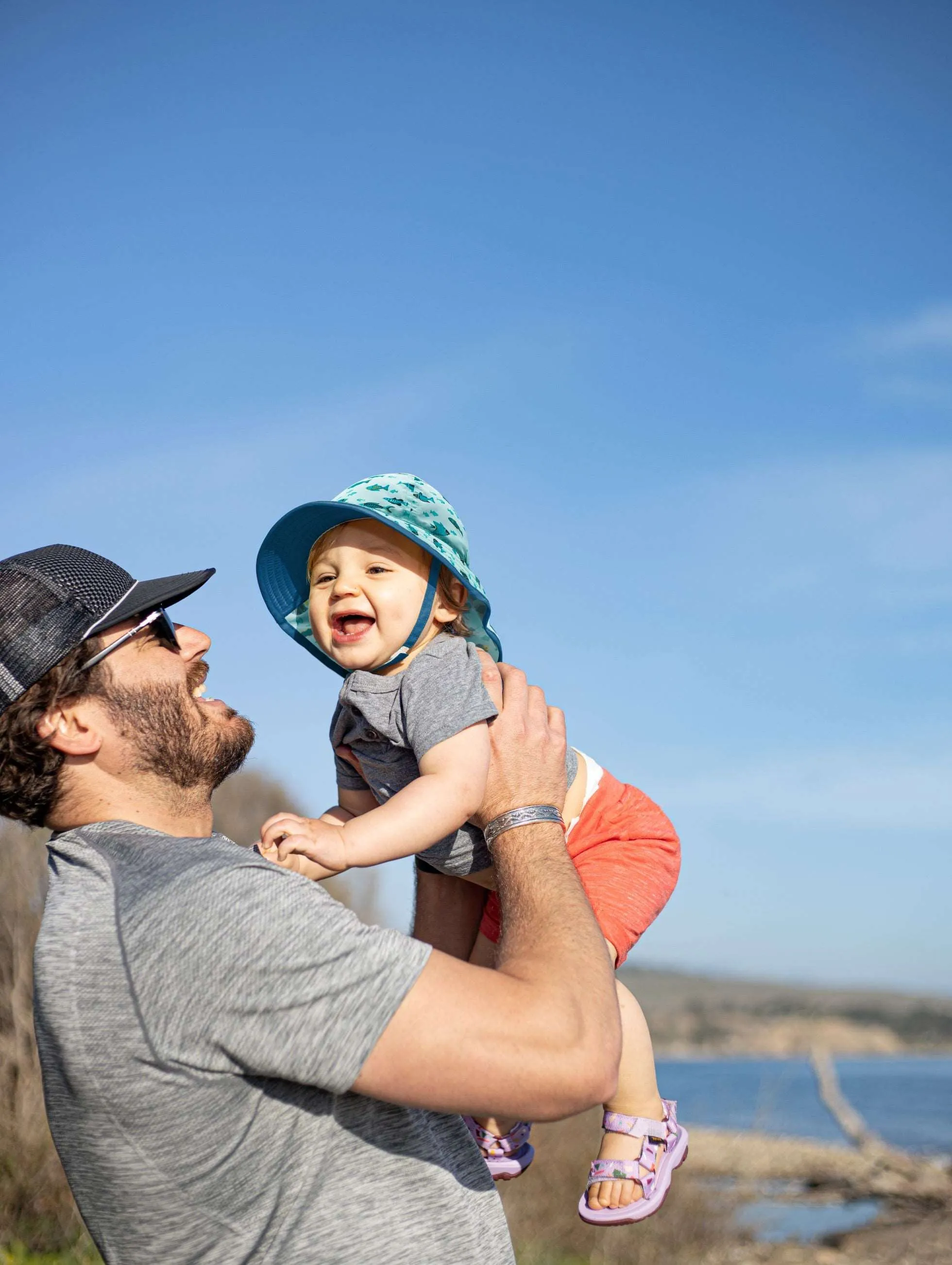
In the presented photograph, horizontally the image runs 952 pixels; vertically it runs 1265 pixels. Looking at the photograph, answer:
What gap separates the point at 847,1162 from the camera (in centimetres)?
2181

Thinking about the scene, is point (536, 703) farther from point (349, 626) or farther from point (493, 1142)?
point (493, 1142)

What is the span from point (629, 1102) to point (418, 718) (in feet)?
3.92

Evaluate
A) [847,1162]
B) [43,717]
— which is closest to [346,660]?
[43,717]

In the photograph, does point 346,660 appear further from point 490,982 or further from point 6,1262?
point 6,1262

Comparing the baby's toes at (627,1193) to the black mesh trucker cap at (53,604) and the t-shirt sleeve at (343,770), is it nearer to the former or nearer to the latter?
the t-shirt sleeve at (343,770)

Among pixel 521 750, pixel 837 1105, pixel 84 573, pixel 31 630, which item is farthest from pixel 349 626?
pixel 837 1105

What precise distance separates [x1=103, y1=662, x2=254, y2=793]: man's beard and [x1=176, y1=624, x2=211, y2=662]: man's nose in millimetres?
109

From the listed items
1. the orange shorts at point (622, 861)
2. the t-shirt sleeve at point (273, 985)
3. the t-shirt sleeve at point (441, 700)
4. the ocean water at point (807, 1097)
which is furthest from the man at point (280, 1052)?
the ocean water at point (807, 1097)

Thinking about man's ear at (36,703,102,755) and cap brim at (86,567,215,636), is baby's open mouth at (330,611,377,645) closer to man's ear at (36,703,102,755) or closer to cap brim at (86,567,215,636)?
cap brim at (86,567,215,636)

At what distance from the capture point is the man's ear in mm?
2625

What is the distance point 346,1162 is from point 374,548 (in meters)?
1.60

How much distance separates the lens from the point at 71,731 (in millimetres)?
2652

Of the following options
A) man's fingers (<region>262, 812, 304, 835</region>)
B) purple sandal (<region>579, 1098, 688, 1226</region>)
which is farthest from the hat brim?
purple sandal (<region>579, 1098, 688, 1226</region>)

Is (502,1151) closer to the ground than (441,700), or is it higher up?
closer to the ground
